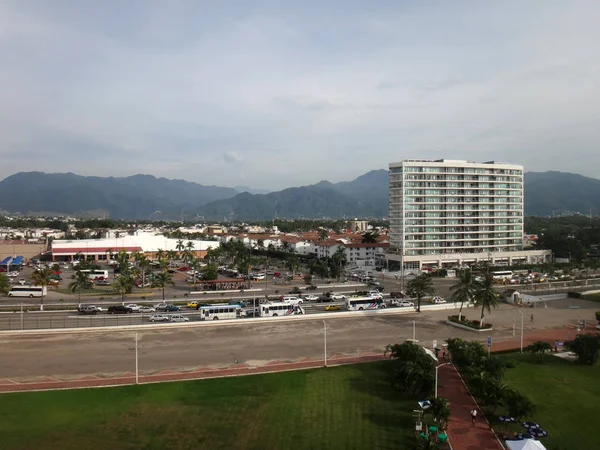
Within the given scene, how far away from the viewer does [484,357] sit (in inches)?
939

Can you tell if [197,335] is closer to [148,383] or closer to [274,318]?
[274,318]

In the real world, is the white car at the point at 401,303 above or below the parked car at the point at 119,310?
above

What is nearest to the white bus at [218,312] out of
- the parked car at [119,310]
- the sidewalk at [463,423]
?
the parked car at [119,310]

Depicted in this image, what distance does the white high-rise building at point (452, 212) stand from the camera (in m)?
76.8

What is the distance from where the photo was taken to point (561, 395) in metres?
22.3

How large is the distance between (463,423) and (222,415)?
10.00 metres

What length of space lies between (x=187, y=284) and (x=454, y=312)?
116 feet

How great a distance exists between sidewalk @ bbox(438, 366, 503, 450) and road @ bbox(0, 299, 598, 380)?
7.50 meters

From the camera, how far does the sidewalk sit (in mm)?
17359

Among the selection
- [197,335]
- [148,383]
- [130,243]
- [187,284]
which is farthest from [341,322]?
[130,243]

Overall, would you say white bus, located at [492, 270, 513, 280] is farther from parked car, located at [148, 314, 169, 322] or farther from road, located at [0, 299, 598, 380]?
parked car, located at [148, 314, 169, 322]

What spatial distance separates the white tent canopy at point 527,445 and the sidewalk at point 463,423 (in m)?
1.66

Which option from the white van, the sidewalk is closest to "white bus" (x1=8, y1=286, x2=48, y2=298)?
the white van

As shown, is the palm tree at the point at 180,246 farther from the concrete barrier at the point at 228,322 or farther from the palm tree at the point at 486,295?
the palm tree at the point at 486,295
